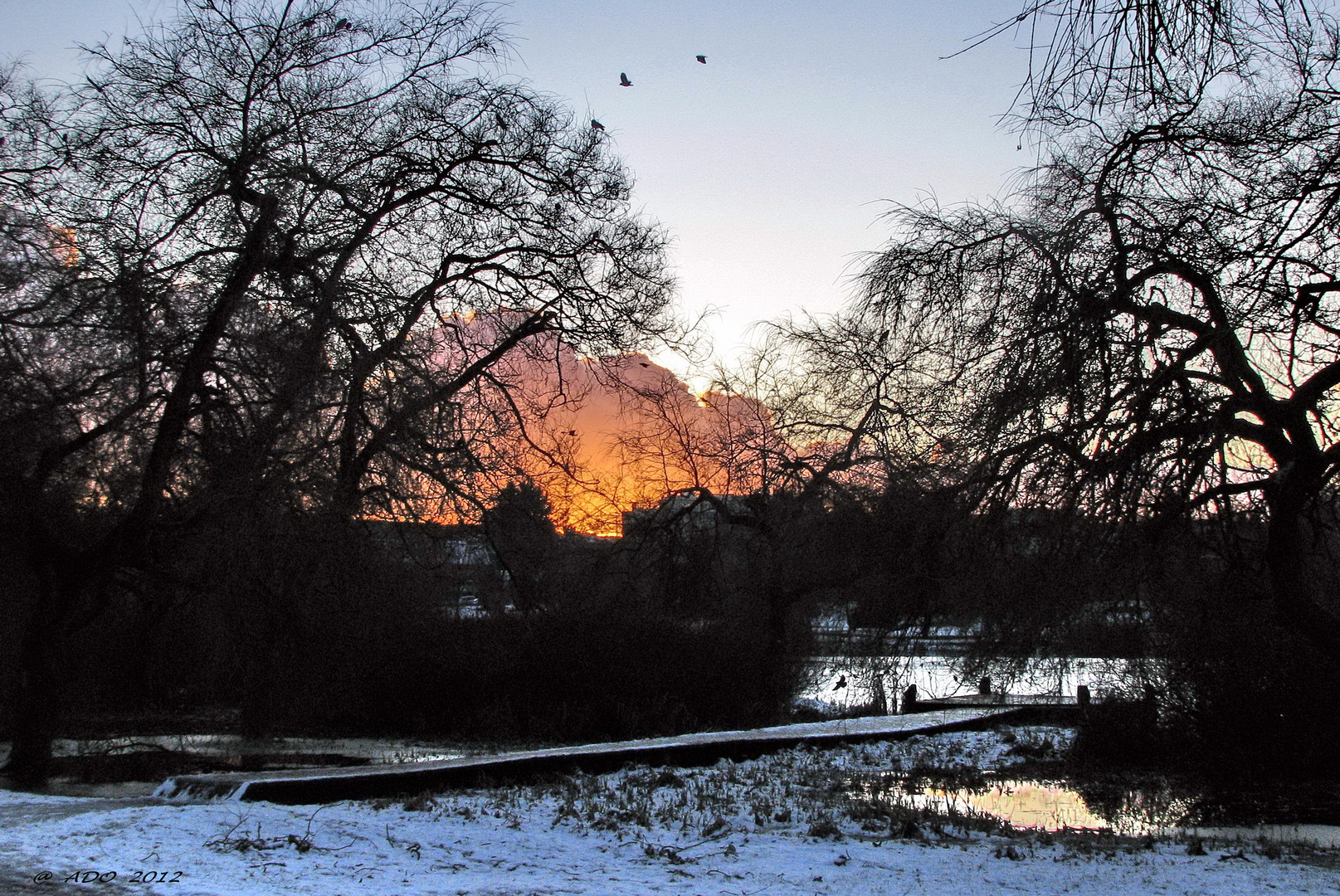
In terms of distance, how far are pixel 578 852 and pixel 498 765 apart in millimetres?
3005

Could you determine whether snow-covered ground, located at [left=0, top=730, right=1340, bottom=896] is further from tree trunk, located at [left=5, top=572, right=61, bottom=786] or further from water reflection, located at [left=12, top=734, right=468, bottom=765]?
water reflection, located at [left=12, top=734, right=468, bottom=765]

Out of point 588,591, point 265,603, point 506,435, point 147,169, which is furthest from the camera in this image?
point 588,591

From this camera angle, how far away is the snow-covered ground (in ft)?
17.2

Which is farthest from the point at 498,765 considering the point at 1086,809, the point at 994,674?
the point at 1086,809

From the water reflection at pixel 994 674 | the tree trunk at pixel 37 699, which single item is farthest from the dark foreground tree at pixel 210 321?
the water reflection at pixel 994 674

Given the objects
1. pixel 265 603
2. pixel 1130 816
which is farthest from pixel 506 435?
pixel 1130 816

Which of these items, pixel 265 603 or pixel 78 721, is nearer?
pixel 265 603

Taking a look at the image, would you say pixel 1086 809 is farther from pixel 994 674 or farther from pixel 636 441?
pixel 636 441

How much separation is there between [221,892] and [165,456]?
6.33 m

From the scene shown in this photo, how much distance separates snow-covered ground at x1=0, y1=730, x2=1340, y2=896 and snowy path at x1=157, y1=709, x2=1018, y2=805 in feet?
0.88

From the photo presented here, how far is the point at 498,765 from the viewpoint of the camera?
29.5ft

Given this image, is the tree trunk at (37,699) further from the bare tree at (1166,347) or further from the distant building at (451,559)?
the bare tree at (1166,347)

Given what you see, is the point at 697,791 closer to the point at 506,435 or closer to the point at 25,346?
the point at 506,435

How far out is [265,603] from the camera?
38.2 ft
